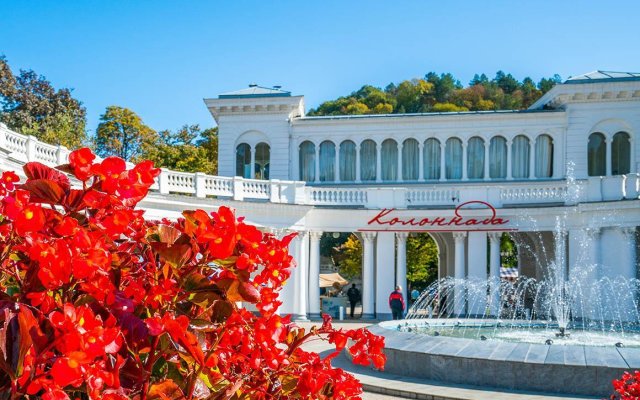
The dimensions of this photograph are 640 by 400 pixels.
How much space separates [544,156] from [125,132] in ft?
164

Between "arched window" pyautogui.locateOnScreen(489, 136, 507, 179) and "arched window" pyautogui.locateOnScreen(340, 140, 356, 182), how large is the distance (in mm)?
8594

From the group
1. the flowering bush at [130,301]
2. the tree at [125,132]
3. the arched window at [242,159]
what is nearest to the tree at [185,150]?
the tree at [125,132]

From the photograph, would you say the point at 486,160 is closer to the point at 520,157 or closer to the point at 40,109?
the point at 520,157

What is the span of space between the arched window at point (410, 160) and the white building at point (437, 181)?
0.07 m

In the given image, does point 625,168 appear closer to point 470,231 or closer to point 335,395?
point 470,231

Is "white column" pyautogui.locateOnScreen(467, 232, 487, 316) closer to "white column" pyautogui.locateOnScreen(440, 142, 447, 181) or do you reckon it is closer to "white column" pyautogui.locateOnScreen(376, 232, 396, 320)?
"white column" pyautogui.locateOnScreen(376, 232, 396, 320)

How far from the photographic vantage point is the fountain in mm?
15688

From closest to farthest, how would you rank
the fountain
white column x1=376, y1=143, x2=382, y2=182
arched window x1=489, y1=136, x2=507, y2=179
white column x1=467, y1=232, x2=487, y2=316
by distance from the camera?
1. the fountain
2. white column x1=467, y1=232, x2=487, y2=316
3. arched window x1=489, y1=136, x2=507, y2=179
4. white column x1=376, y1=143, x2=382, y2=182

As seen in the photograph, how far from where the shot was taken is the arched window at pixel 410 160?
45688 mm

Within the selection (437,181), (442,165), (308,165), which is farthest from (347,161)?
(442,165)

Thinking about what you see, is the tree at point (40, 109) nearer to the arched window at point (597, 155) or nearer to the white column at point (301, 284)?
the white column at point (301, 284)

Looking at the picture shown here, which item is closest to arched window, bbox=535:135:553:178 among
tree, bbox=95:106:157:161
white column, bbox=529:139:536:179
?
white column, bbox=529:139:536:179

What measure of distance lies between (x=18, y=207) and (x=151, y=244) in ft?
1.62

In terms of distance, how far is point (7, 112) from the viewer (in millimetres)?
68688
